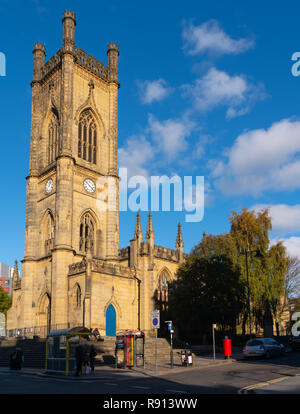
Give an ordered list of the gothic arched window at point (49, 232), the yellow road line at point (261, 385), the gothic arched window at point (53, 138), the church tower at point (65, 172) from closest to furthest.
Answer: the yellow road line at point (261, 385) < the church tower at point (65, 172) < the gothic arched window at point (49, 232) < the gothic arched window at point (53, 138)

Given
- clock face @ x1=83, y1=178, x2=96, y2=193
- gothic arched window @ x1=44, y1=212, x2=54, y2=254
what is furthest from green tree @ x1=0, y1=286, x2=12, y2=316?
clock face @ x1=83, y1=178, x2=96, y2=193

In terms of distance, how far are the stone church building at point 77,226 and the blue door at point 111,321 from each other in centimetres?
9

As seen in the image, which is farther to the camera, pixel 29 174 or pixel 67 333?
pixel 29 174

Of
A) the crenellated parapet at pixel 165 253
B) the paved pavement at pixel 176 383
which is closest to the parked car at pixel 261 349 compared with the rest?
the paved pavement at pixel 176 383

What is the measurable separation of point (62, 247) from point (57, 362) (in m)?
17.9

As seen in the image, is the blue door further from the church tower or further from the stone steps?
the stone steps

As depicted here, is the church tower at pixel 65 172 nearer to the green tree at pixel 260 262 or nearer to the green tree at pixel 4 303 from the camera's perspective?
the green tree at pixel 260 262

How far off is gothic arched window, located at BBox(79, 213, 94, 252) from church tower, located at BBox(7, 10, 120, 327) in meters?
0.10

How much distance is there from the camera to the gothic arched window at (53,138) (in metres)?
47.7

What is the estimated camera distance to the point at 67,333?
22.3m

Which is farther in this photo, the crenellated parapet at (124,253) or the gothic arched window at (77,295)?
the crenellated parapet at (124,253)
